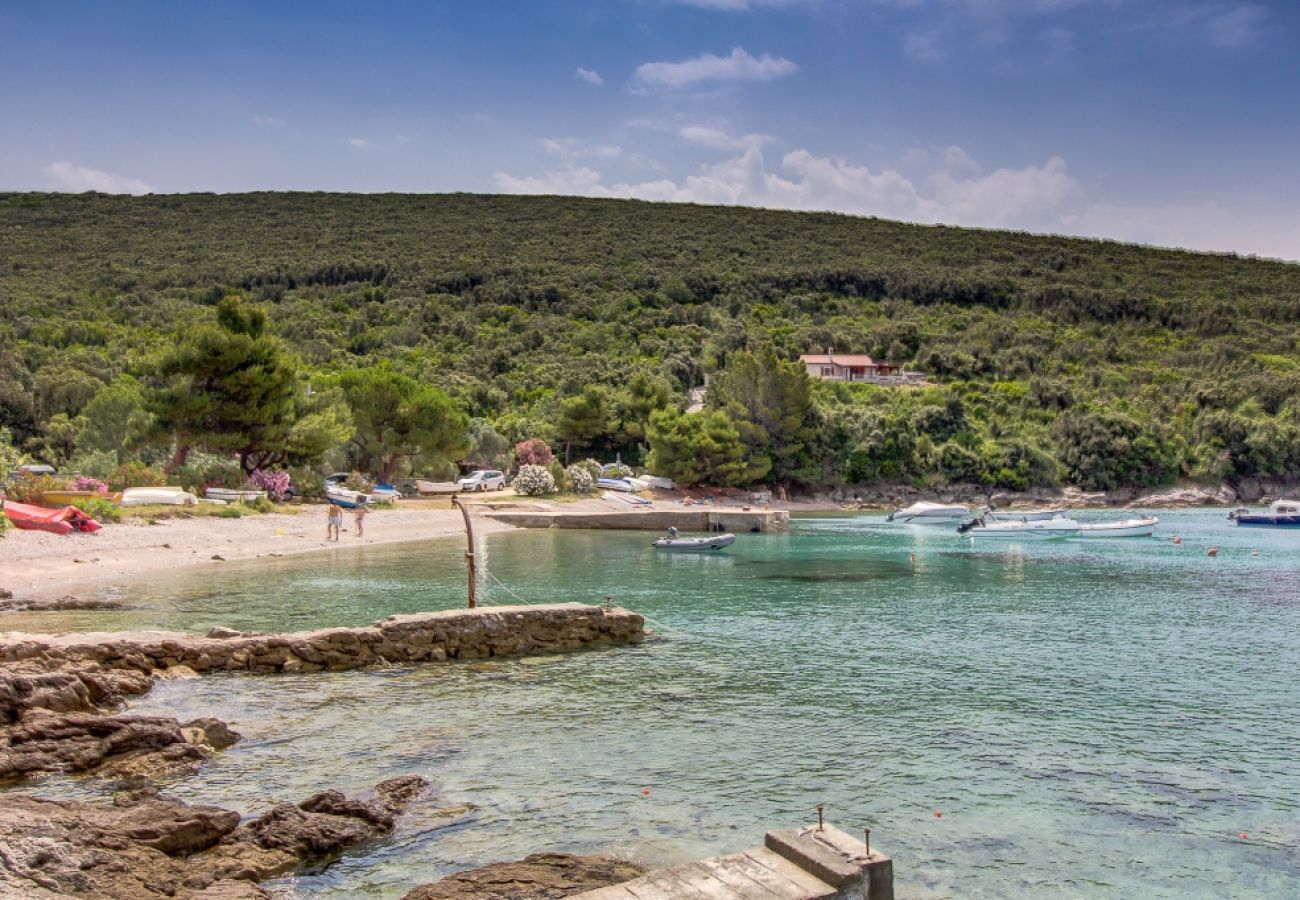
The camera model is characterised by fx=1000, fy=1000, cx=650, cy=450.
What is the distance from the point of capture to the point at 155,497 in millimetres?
42250

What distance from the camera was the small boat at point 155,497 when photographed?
4172cm

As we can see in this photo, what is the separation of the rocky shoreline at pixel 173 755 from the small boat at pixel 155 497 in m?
26.8

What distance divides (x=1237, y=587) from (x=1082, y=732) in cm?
2084

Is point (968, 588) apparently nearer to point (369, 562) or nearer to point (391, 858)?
point (369, 562)

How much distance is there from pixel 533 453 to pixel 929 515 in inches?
1032

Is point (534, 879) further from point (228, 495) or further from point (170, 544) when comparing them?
point (228, 495)

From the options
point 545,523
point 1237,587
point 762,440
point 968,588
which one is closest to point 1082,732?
point 968,588

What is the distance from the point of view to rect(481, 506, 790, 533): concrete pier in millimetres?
53375

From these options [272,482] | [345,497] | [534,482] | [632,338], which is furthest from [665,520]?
[632,338]

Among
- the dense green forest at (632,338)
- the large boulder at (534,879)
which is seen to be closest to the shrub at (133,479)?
the dense green forest at (632,338)

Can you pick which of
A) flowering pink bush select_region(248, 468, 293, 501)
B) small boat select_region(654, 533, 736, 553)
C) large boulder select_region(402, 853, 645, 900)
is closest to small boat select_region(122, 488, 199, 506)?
flowering pink bush select_region(248, 468, 293, 501)

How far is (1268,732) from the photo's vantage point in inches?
551

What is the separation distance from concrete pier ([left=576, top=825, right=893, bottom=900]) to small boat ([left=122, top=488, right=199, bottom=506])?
40.3m

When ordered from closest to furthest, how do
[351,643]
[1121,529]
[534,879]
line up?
[534,879] → [351,643] → [1121,529]
